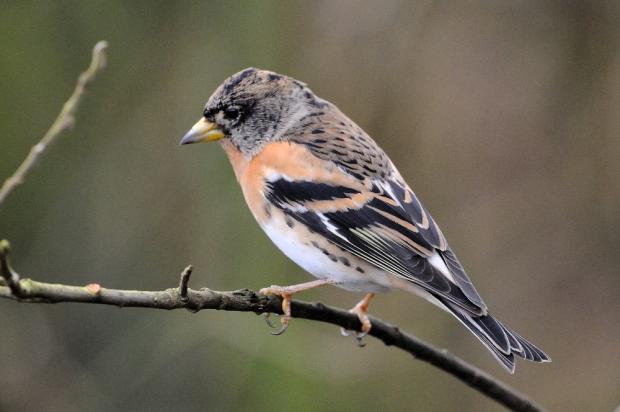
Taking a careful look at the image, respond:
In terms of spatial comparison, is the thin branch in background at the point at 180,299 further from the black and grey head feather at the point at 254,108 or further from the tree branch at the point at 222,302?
the black and grey head feather at the point at 254,108

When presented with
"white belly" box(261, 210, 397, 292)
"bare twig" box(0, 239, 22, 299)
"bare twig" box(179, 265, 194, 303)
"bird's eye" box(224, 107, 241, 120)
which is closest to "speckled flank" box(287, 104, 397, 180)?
"bird's eye" box(224, 107, 241, 120)

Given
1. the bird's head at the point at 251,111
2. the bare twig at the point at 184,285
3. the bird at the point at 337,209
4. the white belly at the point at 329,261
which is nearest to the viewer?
the bare twig at the point at 184,285

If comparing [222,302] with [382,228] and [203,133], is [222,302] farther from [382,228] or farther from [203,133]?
[203,133]

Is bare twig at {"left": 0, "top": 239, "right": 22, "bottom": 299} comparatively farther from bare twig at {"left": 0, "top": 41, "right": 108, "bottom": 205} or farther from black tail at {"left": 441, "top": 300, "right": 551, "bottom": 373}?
black tail at {"left": 441, "top": 300, "right": 551, "bottom": 373}

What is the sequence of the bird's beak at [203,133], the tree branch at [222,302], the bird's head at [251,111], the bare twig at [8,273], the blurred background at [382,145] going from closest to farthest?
the bare twig at [8,273]
the tree branch at [222,302]
the bird's beak at [203,133]
the bird's head at [251,111]
the blurred background at [382,145]

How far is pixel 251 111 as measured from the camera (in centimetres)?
363

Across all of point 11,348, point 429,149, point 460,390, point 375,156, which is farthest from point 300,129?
point 460,390

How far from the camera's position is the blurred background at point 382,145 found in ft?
16.1

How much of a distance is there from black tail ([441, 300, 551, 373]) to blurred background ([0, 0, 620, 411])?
75.5 inches

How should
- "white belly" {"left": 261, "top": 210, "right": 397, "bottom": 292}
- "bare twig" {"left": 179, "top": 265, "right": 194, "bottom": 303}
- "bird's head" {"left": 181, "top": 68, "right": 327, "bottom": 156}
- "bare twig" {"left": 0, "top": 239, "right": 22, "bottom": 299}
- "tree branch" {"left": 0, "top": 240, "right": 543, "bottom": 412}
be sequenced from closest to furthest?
"bare twig" {"left": 0, "top": 239, "right": 22, "bottom": 299}, "tree branch" {"left": 0, "top": 240, "right": 543, "bottom": 412}, "bare twig" {"left": 179, "top": 265, "right": 194, "bottom": 303}, "white belly" {"left": 261, "top": 210, "right": 397, "bottom": 292}, "bird's head" {"left": 181, "top": 68, "right": 327, "bottom": 156}

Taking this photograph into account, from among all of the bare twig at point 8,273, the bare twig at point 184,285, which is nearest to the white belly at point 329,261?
the bare twig at point 184,285

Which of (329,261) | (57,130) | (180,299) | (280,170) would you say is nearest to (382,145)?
(280,170)

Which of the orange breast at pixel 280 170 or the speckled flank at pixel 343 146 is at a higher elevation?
the speckled flank at pixel 343 146

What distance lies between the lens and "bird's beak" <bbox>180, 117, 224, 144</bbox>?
11.1 feet
